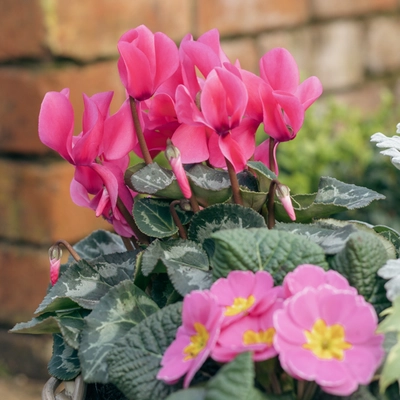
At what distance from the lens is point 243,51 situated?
3.35m

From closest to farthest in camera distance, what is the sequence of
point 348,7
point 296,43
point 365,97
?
point 296,43 → point 348,7 → point 365,97

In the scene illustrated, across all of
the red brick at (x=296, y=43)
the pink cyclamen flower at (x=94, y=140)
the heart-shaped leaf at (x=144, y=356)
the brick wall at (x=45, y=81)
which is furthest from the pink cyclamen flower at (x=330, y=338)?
the red brick at (x=296, y=43)

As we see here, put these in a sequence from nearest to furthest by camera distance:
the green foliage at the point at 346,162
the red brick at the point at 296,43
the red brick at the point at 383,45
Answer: the green foliage at the point at 346,162, the red brick at the point at 296,43, the red brick at the point at 383,45

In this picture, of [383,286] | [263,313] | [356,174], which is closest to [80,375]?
[263,313]

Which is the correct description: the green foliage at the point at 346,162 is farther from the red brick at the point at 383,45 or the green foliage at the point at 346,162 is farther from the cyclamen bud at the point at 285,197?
the cyclamen bud at the point at 285,197

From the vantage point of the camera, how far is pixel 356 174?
256cm

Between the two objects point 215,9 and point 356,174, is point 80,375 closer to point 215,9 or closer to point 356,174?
point 356,174

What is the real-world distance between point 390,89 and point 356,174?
2.05 meters

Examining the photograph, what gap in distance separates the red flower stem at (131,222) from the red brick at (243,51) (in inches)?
88.7

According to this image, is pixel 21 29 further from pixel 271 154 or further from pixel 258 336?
pixel 258 336

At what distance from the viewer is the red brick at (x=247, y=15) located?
3.14 meters

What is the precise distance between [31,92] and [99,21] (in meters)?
0.37

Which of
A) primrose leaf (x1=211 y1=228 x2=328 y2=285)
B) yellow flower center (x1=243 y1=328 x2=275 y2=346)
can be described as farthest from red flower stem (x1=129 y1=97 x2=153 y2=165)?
yellow flower center (x1=243 y1=328 x2=275 y2=346)

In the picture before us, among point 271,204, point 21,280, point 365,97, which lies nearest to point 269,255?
point 271,204
